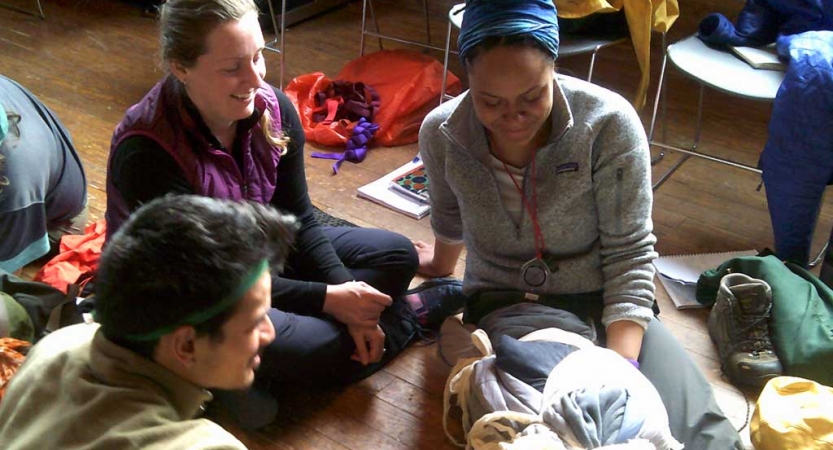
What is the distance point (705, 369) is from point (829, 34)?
1.00 metres

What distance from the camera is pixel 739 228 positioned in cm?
241

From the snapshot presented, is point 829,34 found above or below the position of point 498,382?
above

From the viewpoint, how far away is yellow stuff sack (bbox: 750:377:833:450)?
58.9 inches

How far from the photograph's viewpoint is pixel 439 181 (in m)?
1.74

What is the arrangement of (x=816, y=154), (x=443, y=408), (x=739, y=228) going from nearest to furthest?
(x=443, y=408)
(x=816, y=154)
(x=739, y=228)

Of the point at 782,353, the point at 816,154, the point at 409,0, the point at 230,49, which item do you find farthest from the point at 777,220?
the point at 409,0

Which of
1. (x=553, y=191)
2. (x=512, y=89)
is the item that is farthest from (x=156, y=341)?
(x=553, y=191)

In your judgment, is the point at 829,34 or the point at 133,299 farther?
the point at 829,34

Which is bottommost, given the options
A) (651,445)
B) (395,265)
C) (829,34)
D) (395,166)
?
(395,166)

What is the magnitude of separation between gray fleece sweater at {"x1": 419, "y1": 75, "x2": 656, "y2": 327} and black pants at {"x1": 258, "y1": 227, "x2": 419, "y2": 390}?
0.81 ft

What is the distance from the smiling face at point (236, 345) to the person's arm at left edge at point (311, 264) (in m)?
0.65

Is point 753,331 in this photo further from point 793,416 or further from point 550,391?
point 550,391

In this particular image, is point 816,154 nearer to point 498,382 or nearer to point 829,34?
point 829,34

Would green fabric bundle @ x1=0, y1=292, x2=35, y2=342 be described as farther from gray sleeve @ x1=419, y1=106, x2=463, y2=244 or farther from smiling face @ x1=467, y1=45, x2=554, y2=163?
smiling face @ x1=467, y1=45, x2=554, y2=163
